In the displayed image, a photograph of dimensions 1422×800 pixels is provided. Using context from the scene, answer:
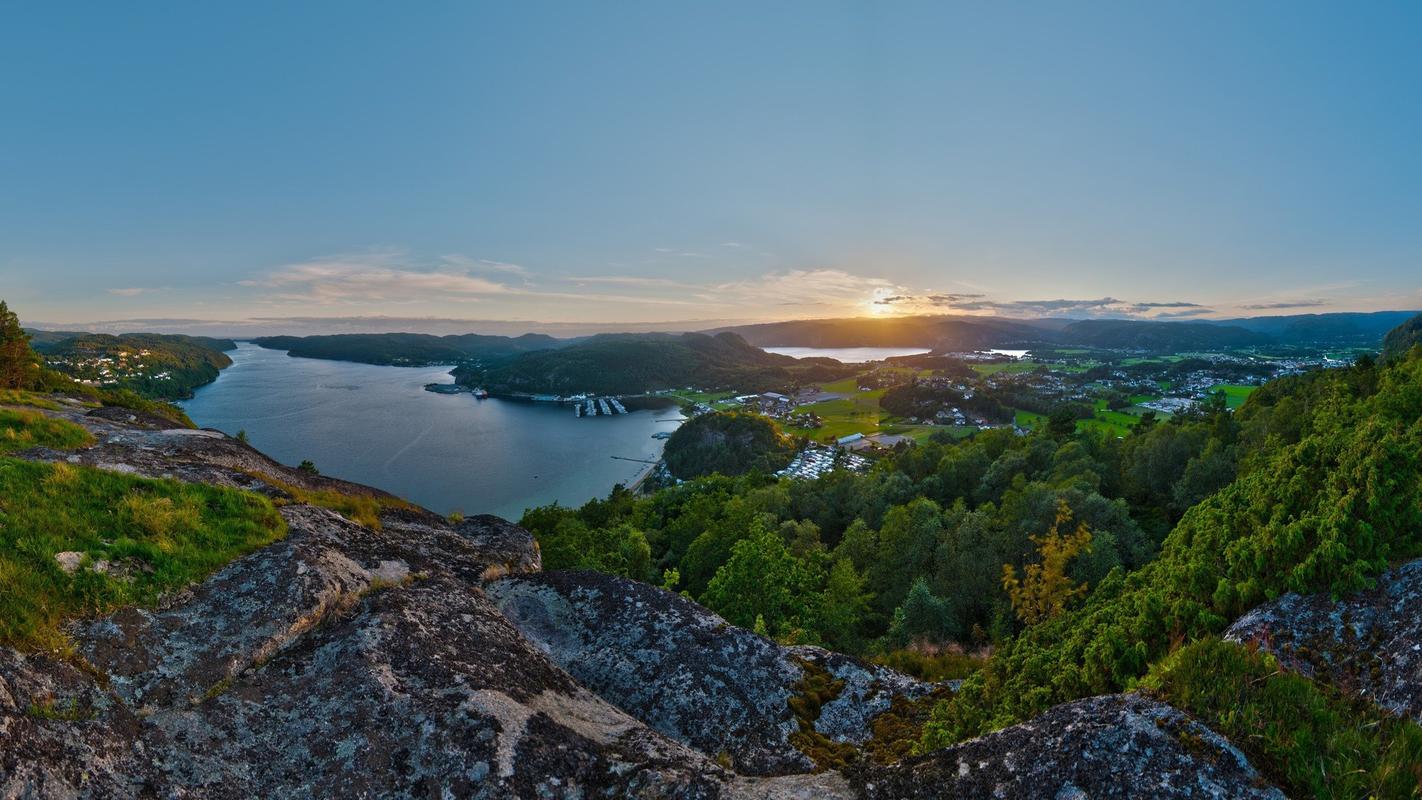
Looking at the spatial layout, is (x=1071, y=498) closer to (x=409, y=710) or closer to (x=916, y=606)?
(x=916, y=606)

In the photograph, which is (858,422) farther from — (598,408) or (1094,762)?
(1094,762)

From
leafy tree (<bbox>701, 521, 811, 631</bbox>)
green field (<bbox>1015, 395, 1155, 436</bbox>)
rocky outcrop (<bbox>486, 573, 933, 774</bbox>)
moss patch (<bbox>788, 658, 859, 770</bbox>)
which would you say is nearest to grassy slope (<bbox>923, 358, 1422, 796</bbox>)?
moss patch (<bbox>788, 658, 859, 770</bbox>)

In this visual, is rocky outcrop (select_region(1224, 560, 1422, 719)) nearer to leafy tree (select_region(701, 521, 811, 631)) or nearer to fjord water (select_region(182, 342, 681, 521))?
leafy tree (select_region(701, 521, 811, 631))

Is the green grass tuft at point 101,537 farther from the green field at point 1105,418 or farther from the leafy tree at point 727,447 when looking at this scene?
the green field at point 1105,418

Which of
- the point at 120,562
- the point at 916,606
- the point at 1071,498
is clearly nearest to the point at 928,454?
the point at 1071,498

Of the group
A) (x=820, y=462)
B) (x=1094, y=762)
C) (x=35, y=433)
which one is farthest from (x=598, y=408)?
(x=1094, y=762)

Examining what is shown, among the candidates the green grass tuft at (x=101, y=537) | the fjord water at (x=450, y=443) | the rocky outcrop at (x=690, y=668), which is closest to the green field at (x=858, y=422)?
the fjord water at (x=450, y=443)
